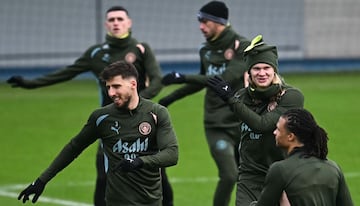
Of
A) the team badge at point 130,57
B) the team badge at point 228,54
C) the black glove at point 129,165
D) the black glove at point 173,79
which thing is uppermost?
the black glove at point 129,165

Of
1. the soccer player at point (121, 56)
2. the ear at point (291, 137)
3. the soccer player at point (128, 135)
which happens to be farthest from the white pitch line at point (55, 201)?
the ear at point (291, 137)

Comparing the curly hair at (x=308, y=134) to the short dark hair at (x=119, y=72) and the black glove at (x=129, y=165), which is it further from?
the short dark hair at (x=119, y=72)

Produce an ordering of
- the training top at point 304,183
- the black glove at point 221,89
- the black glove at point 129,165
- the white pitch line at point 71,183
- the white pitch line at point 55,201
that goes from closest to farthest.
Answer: the training top at point 304,183 → the black glove at point 129,165 → the black glove at point 221,89 → the white pitch line at point 55,201 → the white pitch line at point 71,183

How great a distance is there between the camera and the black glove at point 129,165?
8.34 metres

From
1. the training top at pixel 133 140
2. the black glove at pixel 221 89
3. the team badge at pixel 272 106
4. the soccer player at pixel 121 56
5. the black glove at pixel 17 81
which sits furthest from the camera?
the black glove at pixel 17 81

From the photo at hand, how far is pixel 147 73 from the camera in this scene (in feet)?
40.0

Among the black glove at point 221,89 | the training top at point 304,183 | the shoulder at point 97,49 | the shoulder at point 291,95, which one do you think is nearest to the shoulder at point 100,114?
the black glove at point 221,89

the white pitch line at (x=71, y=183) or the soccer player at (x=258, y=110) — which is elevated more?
the soccer player at (x=258, y=110)

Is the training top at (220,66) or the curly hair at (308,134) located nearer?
the curly hair at (308,134)

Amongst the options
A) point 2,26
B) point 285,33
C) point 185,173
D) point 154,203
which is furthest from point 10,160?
point 285,33

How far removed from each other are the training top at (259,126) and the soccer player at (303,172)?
52.0 inches

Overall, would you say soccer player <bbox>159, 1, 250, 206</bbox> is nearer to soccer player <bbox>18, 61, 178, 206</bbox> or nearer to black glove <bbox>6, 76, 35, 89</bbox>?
black glove <bbox>6, 76, 35, 89</bbox>

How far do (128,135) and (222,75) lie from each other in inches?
115

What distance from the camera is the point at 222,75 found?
1168 cm
